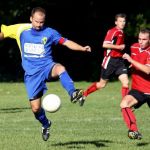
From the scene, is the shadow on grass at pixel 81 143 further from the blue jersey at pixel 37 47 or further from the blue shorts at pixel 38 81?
the blue jersey at pixel 37 47

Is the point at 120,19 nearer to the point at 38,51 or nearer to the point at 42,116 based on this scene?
the point at 42,116

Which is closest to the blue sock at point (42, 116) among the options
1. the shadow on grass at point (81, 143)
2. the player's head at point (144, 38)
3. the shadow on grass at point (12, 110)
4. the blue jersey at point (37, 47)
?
the shadow on grass at point (81, 143)

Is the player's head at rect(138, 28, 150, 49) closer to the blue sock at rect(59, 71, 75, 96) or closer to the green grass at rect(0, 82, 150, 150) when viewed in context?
the blue sock at rect(59, 71, 75, 96)

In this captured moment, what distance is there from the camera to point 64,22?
33.9 m

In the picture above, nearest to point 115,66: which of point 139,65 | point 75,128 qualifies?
point 75,128

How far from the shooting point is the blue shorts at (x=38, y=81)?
402 inches

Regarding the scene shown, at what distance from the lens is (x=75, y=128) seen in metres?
12.8

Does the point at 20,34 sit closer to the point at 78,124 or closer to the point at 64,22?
the point at 78,124

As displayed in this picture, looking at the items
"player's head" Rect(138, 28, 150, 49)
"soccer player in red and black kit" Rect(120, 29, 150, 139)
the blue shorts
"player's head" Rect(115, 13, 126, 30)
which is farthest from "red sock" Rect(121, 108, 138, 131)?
"player's head" Rect(115, 13, 126, 30)

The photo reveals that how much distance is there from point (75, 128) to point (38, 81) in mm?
2689

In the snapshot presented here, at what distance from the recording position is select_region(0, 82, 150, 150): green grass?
34.0 feet

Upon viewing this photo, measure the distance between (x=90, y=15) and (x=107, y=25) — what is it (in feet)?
3.98

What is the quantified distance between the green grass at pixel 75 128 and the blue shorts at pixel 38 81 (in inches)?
32.7

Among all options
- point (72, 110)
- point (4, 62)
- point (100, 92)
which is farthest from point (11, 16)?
point (72, 110)
